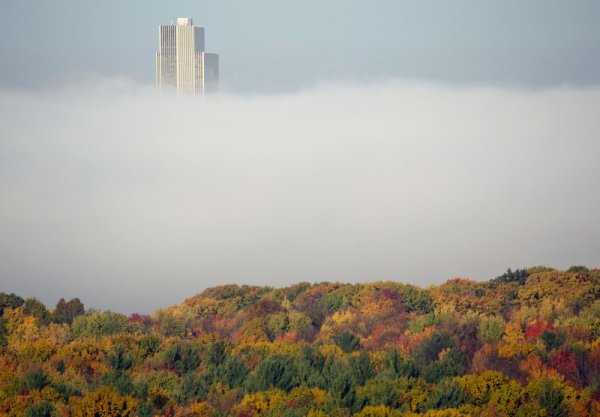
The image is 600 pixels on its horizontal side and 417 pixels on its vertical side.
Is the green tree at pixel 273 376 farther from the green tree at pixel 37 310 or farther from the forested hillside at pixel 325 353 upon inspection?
the green tree at pixel 37 310

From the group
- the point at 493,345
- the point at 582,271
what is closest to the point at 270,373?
the point at 493,345

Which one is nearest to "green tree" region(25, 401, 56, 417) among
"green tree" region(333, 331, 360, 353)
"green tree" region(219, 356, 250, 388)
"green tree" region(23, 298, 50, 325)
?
"green tree" region(219, 356, 250, 388)

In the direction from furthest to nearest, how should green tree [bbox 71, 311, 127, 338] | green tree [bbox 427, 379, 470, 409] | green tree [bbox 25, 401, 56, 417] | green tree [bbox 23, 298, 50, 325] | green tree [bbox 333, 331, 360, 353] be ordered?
green tree [bbox 23, 298, 50, 325] < green tree [bbox 71, 311, 127, 338] < green tree [bbox 333, 331, 360, 353] < green tree [bbox 427, 379, 470, 409] < green tree [bbox 25, 401, 56, 417]

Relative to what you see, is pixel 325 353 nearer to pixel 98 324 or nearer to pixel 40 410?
pixel 98 324

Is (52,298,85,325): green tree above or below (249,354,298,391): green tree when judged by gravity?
above

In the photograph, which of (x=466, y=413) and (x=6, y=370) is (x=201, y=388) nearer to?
(x=6, y=370)

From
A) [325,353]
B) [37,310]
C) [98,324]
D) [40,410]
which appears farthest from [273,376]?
[37,310]

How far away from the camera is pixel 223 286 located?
16412cm

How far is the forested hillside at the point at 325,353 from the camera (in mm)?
84750

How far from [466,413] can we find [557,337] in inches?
1428

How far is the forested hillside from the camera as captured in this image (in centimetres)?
8475

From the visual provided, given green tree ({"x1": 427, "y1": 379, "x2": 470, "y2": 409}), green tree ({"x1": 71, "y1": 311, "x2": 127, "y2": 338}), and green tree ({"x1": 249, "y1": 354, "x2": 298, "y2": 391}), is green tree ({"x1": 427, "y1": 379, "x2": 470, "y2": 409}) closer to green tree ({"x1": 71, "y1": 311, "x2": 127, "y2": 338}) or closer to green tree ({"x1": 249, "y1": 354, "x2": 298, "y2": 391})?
green tree ({"x1": 249, "y1": 354, "x2": 298, "y2": 391})

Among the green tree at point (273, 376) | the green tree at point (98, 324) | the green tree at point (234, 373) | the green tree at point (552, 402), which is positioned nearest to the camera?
the green tree at point (552, 402)

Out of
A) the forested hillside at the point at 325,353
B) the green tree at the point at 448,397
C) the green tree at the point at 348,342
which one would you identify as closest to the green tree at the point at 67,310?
the forested hillside at the point at 325,353
